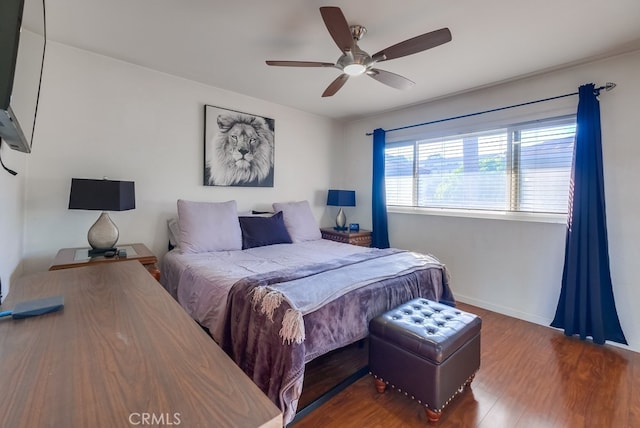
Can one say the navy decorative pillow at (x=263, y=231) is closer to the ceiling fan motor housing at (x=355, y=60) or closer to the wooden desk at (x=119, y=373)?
the ceiling fan motor housing at (x=355, y=60)

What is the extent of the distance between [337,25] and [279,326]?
172cm

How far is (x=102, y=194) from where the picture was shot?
226cm

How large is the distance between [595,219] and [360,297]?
218 cm

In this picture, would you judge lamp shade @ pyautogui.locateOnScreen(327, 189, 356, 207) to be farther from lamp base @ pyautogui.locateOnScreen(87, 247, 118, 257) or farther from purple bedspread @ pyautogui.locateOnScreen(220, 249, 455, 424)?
lamp base @ pyautogui.locateOnScreen(87, 247, 118, 257)

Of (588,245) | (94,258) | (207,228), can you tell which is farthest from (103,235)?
(588,245)

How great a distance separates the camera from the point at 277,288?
173cm

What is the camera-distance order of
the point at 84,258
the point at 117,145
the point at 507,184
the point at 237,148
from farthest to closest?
the point at 237,148 < the point at 507,184 < the point at 117,145 < the point at 84,258

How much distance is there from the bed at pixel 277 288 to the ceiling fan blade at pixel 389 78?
56.7 inches

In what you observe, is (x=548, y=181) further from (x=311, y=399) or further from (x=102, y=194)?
(x=102, y=194)

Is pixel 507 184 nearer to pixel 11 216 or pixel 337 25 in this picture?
pixel 337 25

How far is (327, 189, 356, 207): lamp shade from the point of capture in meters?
4.24

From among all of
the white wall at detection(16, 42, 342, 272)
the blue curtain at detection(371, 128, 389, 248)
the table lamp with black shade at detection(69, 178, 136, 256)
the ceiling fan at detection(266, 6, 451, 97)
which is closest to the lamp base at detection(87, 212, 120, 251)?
the table lamp with black shade at detection(69, 178, 136, 256)

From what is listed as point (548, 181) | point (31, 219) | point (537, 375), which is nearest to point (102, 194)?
point (31, 219)

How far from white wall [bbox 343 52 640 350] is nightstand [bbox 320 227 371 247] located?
1.18 feet
